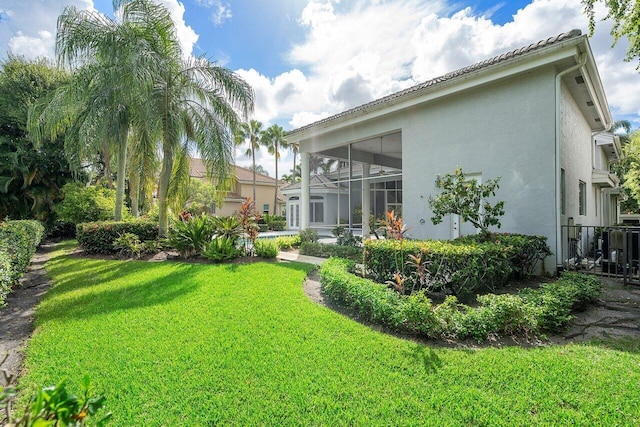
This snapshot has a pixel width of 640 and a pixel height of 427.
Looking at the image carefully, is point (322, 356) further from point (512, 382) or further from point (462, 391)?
point (512, 382)

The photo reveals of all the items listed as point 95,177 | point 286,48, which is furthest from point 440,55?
point 95,177

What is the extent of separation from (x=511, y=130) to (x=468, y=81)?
197cm

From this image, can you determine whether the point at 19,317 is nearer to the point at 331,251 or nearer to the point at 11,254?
the point at 11,254

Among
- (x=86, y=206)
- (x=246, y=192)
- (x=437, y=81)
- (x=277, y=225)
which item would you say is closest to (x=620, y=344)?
(x=437, y=81)

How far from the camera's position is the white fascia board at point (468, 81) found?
708 centimetres

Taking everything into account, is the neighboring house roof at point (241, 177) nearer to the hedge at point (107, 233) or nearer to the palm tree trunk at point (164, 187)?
the hedge at point (107, 233)

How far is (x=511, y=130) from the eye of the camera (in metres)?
8.23

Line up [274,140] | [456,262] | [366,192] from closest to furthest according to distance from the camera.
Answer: [456,262] < [366,192] < [274,140]

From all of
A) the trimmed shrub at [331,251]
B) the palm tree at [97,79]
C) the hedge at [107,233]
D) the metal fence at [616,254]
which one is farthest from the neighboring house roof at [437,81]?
the hedge at [107,233]

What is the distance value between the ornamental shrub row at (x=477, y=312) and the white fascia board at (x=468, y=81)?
5672 millimetres

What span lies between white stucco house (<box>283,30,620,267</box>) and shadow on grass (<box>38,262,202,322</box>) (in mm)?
7781

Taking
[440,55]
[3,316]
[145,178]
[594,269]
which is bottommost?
[3,316]

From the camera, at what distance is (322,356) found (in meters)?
3.77

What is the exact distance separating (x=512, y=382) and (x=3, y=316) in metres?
8.72
